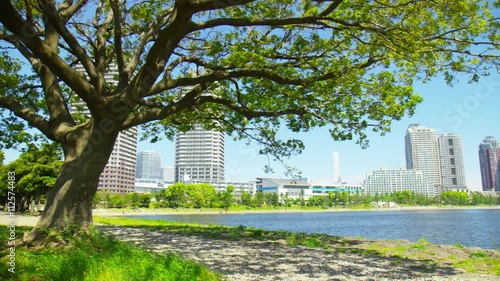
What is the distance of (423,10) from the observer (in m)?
8.23

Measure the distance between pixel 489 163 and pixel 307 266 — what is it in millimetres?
179927

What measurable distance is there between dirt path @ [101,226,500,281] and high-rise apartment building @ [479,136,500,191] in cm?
14705

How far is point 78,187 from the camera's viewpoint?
823 centimetres

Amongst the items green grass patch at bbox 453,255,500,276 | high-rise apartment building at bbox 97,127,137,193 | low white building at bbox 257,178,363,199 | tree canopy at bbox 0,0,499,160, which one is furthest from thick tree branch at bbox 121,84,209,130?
low white building at bbox 257,178,363,199

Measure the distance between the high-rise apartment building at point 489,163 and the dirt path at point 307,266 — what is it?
5789 inches

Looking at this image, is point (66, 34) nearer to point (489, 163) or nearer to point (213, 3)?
point (213, 3)

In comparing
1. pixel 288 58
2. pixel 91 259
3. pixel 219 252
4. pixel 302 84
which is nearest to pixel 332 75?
pixel 302 84

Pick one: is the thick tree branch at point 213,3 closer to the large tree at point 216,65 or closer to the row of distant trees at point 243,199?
the large tree at point 216,65

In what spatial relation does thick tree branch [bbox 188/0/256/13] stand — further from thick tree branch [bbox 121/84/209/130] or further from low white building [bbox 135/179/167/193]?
low white building [bbox 135/179/167/193]

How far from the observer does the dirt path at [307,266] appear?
604cm

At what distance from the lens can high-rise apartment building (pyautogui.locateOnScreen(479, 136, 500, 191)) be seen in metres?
142

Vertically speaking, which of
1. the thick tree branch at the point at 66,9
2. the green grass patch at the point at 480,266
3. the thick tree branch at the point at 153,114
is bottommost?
the green grass patch at the point at 480,266

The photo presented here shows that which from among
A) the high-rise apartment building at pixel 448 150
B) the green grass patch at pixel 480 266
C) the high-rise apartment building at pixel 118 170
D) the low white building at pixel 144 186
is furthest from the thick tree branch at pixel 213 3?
the low white building at pixel 144 186

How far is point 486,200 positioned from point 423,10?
174 meters
